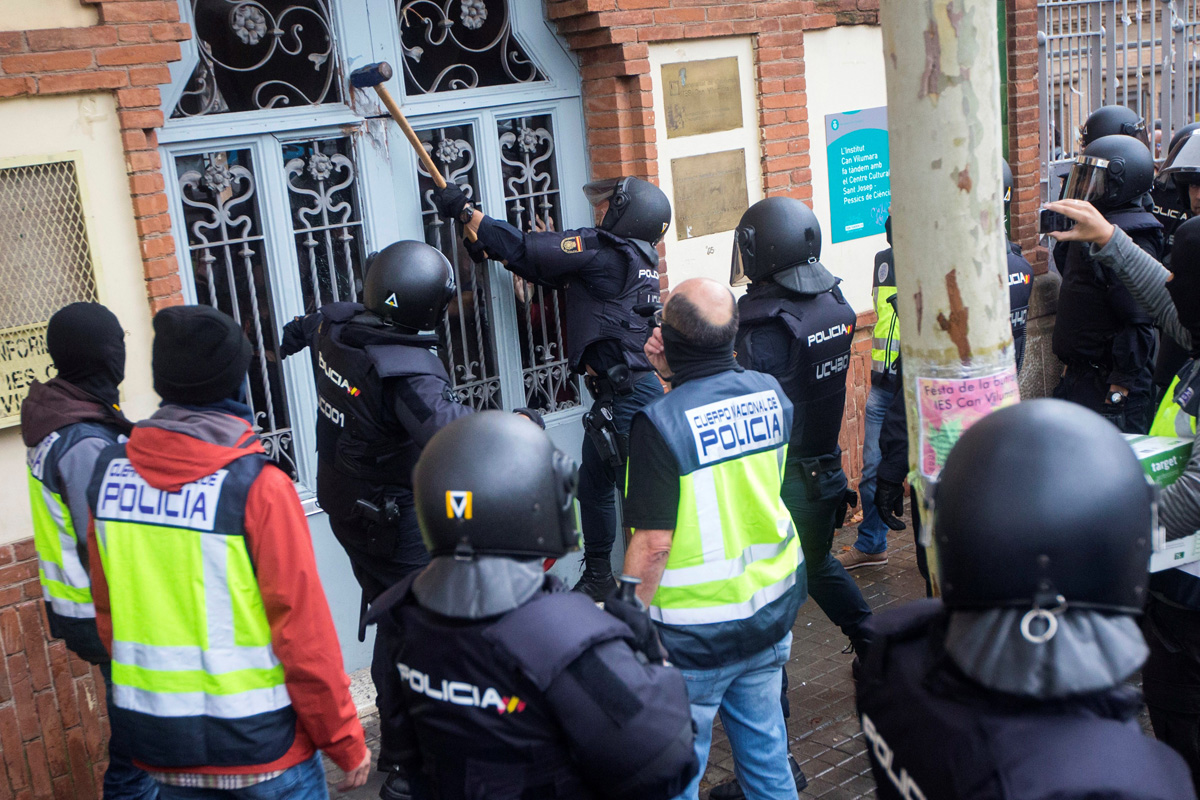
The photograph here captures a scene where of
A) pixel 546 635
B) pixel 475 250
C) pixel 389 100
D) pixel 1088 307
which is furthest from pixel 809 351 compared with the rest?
pixel 546 635

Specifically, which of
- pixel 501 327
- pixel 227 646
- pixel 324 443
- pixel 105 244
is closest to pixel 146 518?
pixel 227 646

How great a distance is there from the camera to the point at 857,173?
7.00 m

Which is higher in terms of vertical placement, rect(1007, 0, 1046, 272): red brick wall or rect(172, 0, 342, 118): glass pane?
rect(172, 0, 342, 118): glass pane

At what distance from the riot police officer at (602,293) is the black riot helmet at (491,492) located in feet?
10.4

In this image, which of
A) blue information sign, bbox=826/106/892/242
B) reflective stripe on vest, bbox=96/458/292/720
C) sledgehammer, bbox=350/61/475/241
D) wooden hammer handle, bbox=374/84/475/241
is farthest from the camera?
blue information sign, bbox=826/106/892/242

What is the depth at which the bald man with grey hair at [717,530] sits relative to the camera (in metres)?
3.22

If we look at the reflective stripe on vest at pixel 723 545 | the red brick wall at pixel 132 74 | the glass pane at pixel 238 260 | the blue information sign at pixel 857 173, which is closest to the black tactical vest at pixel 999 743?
the reflective stripe on vest at pixel 723 545

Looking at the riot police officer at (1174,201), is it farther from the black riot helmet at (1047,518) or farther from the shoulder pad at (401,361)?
the shoulder pad at (401,361)

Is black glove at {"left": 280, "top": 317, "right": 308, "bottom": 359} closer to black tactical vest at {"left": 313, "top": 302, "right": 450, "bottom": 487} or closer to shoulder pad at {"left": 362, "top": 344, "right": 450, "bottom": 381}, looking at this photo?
black tactical vest at {"left": 313, "top": 302, "right": 450, "bottom": 487}

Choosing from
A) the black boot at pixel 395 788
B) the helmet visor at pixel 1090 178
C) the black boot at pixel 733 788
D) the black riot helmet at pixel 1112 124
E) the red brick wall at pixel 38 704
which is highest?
the black riot helmet at pixel 1112 124

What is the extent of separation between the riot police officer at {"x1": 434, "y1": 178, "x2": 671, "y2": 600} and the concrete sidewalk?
3.70 feet

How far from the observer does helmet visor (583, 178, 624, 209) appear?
5.55 metres

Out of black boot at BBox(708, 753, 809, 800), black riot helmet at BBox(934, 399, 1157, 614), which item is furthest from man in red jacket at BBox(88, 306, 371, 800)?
black boot at BBox(708, 753, 809, 800)

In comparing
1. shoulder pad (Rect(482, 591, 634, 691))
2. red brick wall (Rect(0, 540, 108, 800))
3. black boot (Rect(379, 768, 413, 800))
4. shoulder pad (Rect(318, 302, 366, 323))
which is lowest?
black boot (Rect(379, 768, 413, 800))
